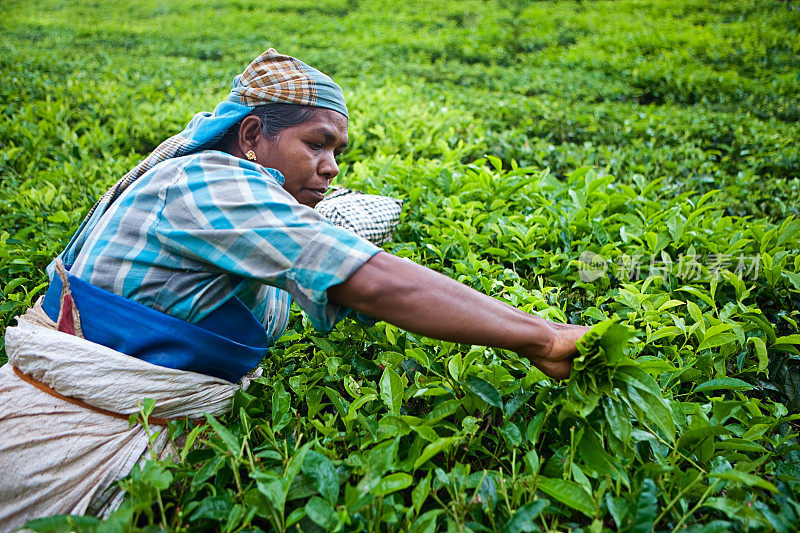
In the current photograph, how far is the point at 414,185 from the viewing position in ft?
10.1

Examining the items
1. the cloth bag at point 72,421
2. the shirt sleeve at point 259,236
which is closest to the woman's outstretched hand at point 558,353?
the shirt sleeve at point 259,236

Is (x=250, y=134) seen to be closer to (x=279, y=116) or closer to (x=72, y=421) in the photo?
(x=279, y=116)

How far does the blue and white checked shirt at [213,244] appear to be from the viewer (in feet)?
3.87

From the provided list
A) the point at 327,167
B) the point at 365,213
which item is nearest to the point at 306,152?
the point at 327,167

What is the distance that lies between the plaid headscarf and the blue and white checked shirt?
17 cm

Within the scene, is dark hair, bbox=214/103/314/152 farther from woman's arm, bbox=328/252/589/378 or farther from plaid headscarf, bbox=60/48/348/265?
woman's arm, bbox=328/252/589/378

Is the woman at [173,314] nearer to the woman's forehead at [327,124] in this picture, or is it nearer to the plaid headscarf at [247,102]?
the plaid headscarf at [247,102]

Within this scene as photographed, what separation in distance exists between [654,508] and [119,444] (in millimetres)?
1299

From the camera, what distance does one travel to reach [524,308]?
180cm

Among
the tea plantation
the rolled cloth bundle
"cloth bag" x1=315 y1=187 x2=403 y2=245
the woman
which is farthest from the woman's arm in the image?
"cloth bag" x1=315 y1=187 x2=403 y2=245

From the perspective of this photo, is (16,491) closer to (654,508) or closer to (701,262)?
(654,508)

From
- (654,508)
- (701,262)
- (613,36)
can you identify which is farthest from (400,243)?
(613,36)

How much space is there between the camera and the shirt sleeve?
117 cm

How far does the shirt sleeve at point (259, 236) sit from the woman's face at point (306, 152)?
0.37 meters
